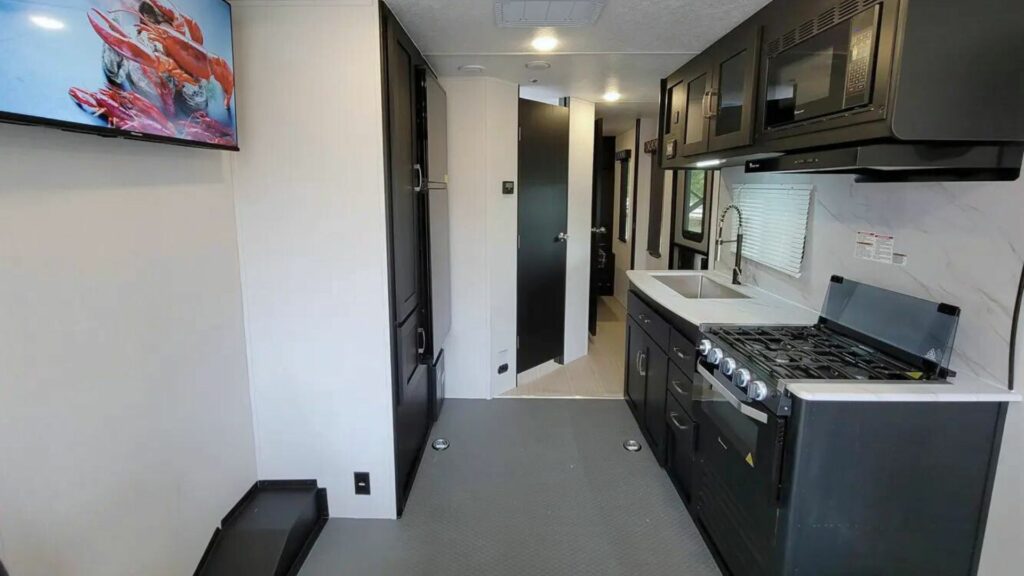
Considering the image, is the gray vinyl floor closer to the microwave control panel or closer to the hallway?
the hallway

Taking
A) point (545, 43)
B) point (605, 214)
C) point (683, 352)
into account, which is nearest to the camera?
point (683, 352)

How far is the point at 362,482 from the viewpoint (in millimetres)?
2365

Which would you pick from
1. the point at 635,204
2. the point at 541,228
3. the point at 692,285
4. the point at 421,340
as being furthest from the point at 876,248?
the point at 635,204

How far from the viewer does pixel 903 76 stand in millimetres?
1354

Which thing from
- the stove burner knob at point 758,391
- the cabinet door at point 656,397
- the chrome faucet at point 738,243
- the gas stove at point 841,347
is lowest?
the cabinet door at point 656,397

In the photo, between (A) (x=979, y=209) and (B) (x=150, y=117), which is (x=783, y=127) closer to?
(A) (x=979, y=209)

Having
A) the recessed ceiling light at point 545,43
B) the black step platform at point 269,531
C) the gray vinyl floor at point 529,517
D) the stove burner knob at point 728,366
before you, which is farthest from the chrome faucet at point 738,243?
the black step platform at point 269,531

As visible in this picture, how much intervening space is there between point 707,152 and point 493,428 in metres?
2.08

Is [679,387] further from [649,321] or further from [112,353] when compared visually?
[112,353]

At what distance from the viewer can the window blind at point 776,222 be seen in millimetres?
2482

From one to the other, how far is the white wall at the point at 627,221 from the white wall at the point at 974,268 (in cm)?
370

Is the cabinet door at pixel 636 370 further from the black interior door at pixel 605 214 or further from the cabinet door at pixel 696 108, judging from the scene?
the black interior door at pixel 605 214

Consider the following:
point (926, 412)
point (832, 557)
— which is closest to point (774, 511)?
point (832, 557)

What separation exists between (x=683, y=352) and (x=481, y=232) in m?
1.71
